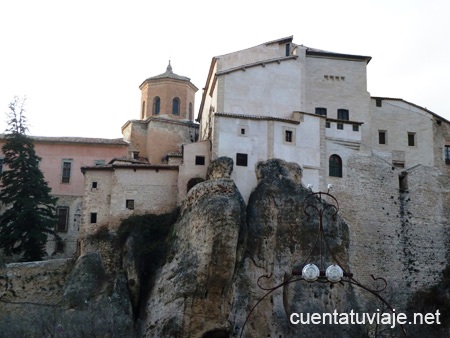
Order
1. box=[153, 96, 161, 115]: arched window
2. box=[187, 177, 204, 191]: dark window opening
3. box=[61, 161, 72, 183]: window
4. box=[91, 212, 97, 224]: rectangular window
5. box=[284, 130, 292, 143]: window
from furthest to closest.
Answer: box=[153, 96, 161, 115]: arched window → box=[61, 161, 72, 183]: window → box=[284, 130, 292, 143]: window → box=[187, 177, 204, 191]: dark window opening → box=[91, 212, 97, 224]: rectangular window

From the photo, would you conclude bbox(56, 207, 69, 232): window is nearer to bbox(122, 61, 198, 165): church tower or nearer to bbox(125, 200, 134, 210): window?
bbox(122, 61, 198, 165): church tower

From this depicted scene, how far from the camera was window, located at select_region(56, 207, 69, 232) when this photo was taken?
48969 millimetres

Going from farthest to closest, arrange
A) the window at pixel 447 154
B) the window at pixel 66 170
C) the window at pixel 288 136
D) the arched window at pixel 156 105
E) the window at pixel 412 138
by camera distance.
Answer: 1. the arched window at pixel 156 105
2. the window at pixel 66 170
3. the window at pixel 447 154
4. the window at pixel 412 138
5. the window at pixel 288 136

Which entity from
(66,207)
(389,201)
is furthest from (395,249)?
(66,207)

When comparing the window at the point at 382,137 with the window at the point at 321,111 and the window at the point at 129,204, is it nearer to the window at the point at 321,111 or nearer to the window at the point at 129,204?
the window at the point at 321,111

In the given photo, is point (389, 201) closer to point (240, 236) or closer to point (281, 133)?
point (281, 133)

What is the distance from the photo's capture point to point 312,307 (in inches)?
1537

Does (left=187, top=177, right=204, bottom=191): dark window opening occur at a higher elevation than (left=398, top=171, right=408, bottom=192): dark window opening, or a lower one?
lower

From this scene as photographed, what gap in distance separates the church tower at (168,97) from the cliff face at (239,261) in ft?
46.5

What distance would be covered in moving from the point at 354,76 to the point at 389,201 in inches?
317

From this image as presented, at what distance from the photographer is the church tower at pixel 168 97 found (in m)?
55.0

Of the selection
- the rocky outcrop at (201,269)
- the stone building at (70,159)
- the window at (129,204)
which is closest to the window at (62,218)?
the stone building at (70,159)

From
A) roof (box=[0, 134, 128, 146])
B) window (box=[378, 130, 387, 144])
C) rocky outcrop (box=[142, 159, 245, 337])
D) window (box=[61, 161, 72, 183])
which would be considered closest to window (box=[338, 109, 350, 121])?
window (box=[378, 130, 387, 144])

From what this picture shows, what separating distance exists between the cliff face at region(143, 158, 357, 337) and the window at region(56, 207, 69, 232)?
11.1m
